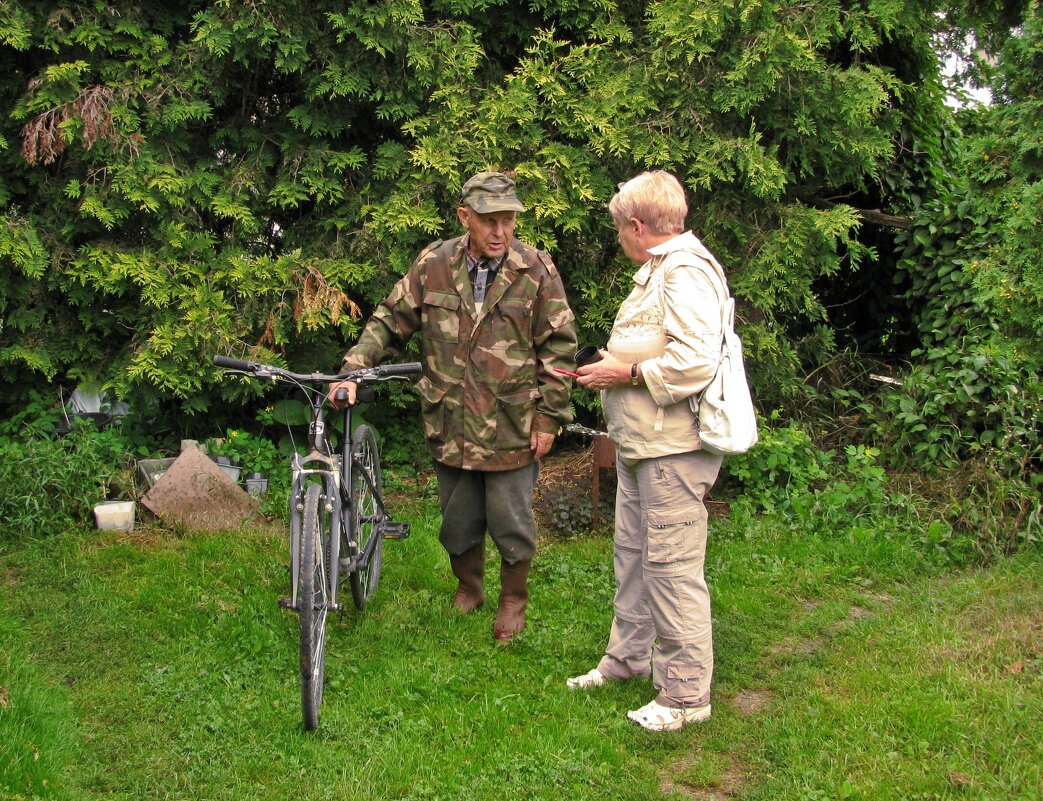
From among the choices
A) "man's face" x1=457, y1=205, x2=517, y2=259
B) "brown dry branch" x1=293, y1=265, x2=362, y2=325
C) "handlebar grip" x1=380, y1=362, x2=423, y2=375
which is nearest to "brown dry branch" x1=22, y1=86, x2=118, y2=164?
"brown dry branch" x1=293, y1=265, x2=362, y2=325

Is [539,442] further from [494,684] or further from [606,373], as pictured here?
[494,684]

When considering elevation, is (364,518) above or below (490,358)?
below

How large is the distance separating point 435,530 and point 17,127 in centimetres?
362

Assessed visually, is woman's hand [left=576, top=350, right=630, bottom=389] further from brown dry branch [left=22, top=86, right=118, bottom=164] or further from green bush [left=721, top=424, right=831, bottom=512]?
brown dry branch [left=22, top=86, right=118, bottom=164]

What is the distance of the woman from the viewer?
357cm

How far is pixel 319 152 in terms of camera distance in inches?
253

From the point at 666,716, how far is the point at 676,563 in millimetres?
623

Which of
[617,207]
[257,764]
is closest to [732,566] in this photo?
[617,207]

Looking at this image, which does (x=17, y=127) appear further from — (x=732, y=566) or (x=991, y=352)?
(x=991, y=352)

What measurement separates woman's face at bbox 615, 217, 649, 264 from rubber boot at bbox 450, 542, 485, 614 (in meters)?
1.73

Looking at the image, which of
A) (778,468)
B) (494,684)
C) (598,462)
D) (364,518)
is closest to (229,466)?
(364,518)

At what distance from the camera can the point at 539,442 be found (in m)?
4.45

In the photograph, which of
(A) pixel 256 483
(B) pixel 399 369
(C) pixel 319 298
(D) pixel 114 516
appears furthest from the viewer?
(A) pixel 256 483

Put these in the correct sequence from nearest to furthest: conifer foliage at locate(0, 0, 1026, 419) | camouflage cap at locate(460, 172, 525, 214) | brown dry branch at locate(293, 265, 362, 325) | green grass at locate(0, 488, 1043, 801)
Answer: green grass at locate(0, 488, 1043, 801) → camouflage cap at locate(460, 172, 525, 214) → conifer foliage at locate(0, 0, 1026, 419) → brown dry branch at locate(293, 265, 362, 325)
